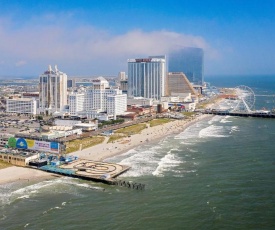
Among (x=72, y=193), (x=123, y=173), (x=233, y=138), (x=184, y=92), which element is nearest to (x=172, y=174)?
(x=123, y=173)

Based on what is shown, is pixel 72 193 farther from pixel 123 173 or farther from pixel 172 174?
pixel 172 174

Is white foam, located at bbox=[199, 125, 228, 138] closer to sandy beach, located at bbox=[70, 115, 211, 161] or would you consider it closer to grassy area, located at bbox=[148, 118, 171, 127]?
sandy beach, located at bbox=[70, 115, 211, 161]

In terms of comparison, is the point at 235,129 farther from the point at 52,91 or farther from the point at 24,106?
the point at 24,106

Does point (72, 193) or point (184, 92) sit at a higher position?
point (184, 92)

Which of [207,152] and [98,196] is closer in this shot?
[98,196]

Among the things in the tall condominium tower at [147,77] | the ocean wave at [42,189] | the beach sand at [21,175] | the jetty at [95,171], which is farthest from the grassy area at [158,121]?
the ocean wave at [42,189]

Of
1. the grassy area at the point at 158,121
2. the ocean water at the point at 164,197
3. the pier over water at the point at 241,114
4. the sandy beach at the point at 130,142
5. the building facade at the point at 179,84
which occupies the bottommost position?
the ocean water at the point at 164,197

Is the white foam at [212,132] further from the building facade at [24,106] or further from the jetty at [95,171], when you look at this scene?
the building facade at [24,106]
